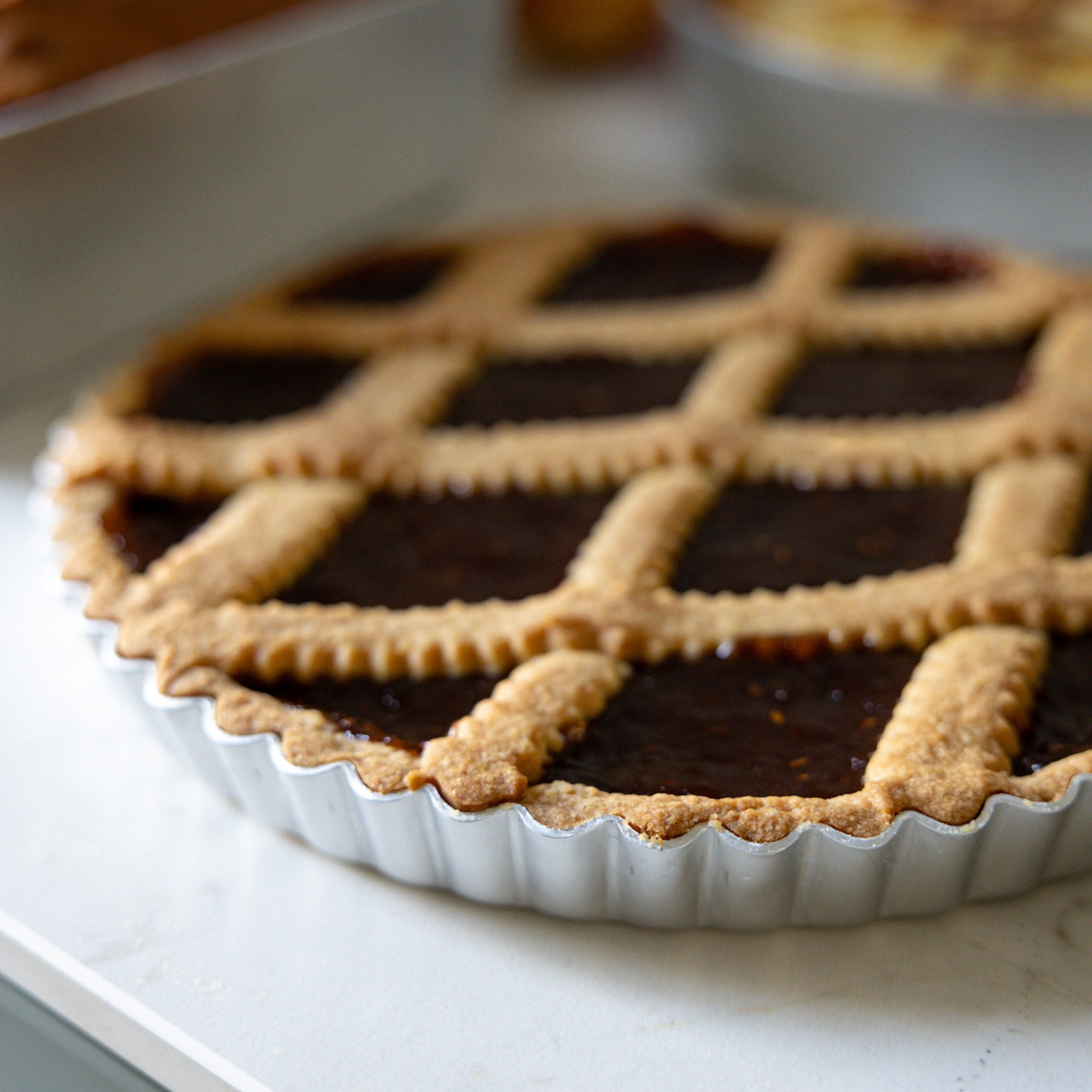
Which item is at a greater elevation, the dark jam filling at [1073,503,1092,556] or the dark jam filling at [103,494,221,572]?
the dark jam filling at [103,494,221,572]

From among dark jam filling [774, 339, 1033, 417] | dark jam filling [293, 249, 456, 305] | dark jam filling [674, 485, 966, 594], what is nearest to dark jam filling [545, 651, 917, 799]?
dark jam filling [674, 485, 966, 594]

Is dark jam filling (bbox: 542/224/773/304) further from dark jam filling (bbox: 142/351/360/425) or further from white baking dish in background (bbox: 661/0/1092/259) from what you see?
dark jam filling (bbox: 142/351/360/425)

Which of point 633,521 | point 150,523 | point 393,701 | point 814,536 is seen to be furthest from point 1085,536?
point 150,523

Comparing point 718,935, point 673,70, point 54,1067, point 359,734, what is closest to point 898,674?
point 718,935

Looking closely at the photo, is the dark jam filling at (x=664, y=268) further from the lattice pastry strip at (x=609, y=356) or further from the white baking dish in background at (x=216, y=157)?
the white baking dish in background at (x=216, y=157)

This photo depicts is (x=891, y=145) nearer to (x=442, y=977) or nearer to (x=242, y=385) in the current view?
(x=242, y=385)
